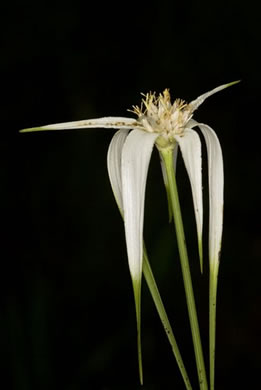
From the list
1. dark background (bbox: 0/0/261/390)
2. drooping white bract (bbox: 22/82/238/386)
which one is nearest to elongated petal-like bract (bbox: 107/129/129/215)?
drooping white bract (bbox: 22/82/238/386)

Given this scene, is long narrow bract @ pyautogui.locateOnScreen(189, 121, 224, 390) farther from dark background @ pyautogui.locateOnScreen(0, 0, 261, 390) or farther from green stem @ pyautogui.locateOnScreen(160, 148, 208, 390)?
dark background @ pyautogui.locateOnScreen(0, 0, 261, 390)

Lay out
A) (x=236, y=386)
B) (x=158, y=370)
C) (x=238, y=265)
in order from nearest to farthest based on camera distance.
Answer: (x=158, y=370), (x=236, y=386), (x=238, y=265)

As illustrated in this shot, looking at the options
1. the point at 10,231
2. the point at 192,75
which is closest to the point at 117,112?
the point at 192,75

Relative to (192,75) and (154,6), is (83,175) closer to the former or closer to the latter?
(192,75)

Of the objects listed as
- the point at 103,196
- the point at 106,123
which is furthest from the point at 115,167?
the point at 103,196

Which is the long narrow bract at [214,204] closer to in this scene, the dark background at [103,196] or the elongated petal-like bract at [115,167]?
the elongated petal-like bract at [115,167]

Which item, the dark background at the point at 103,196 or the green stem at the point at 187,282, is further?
the dark background at the point at 103,196

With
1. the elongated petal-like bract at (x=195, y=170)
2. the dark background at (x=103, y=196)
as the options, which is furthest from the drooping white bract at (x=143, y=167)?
the dark background at (x=103, y=196)
